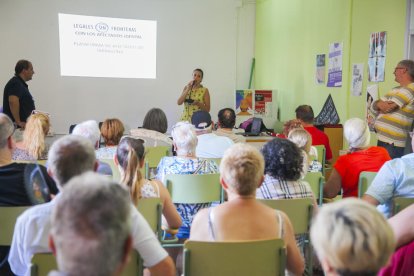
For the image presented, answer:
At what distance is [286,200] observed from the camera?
233 centimetres

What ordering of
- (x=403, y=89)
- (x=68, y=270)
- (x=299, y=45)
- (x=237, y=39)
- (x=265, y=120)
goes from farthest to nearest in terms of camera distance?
(x=237, y=39) < (x=265, y=120) < (x=299, y=45) < (x=403, y=89) < (x=68, y=270)

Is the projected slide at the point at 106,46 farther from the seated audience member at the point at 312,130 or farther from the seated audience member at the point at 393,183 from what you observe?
the seated audience member at the point at 393,183

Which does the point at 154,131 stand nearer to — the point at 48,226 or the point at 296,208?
the point at 296,208

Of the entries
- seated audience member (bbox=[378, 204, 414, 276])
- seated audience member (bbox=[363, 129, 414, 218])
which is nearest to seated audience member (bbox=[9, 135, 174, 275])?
seated audience member (bbox=[378, 204, 414, 276])

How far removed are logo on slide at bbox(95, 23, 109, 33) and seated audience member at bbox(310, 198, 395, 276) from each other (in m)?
7.36

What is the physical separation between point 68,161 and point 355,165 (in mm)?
2162

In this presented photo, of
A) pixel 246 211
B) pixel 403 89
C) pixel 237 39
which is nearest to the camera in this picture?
pixel 246 211

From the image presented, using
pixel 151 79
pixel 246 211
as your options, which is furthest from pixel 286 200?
pixel 151 79

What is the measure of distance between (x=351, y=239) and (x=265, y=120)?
23.3 feet

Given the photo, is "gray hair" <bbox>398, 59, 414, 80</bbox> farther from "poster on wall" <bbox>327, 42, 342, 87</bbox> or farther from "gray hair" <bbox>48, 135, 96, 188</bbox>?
"gray hair" <bbox>48, 135, 96, 188</bbox>

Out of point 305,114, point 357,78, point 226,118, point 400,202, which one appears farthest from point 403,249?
point 357,78

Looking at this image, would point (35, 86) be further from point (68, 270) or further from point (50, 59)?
point (68, 270)

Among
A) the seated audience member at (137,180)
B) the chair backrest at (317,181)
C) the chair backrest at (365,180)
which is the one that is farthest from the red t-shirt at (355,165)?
the seated audience member at (137,180)

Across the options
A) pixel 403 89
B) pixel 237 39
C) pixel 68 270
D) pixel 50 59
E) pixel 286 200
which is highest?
pixel 237 39
